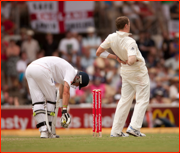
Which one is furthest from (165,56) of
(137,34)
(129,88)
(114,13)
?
(129,88)

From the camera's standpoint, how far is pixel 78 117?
12.9m

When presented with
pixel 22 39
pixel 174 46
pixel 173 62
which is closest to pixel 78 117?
pixel 173 62

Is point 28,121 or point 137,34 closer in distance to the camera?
point 28,121

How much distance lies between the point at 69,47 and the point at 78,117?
3.44 meters

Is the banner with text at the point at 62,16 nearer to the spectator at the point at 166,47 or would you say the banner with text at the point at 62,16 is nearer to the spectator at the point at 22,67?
the spectator at the point at 22,67

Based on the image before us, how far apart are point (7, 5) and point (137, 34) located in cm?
511

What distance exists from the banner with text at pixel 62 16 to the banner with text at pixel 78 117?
4070 millimetres

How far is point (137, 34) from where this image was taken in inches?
640

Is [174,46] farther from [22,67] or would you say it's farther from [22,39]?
[22,39]

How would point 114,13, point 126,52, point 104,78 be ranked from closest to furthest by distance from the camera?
point 126,52
point 104,78
point 114,13

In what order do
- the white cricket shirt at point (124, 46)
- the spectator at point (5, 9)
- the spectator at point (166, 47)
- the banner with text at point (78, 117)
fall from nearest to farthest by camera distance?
the white cricket shirt at point (124, 46) → the banner with text at point (78, 117) → the spectator at point (166, 47) → the spectator at point (5, 9)

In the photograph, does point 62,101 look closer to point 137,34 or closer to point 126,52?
point 126,52

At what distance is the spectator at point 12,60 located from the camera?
15148 millimetres

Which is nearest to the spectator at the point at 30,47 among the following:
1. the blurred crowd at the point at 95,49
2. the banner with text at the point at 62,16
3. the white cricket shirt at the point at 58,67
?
the blurred crowd at the point at 95,49
